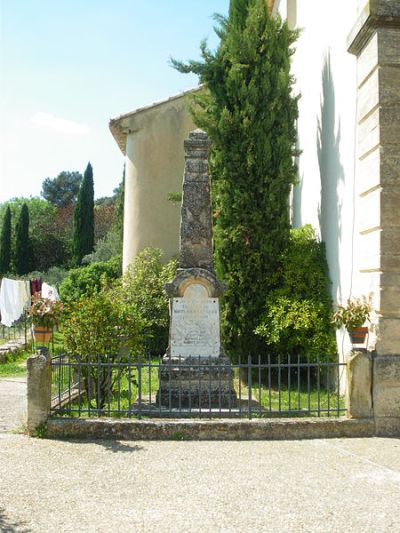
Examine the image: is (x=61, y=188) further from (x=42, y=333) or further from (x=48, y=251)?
(x=42, y=333)

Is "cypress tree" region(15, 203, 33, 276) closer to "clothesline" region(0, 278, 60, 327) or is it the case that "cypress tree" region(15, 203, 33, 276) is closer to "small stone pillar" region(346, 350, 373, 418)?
"clothesline" region(0, 278, 60, 327)

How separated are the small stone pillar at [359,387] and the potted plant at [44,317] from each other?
12.1 ft

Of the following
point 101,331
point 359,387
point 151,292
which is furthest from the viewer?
point 151,292

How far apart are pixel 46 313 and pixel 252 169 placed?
4.75 m

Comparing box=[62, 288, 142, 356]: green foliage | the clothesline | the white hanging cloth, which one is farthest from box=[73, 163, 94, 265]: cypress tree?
box=[62, 288, 142, 356]: green foliage

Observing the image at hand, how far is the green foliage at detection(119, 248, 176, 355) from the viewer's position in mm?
13781

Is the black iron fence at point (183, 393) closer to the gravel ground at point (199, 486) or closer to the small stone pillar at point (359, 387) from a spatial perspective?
the small stone pillar at point (359, 387)

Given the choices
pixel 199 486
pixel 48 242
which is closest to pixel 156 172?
pixel 199 486

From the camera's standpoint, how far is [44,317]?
23.4 feet

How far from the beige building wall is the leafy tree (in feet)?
147

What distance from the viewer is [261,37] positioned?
1018 cm

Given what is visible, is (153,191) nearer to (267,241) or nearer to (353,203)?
(267,241)

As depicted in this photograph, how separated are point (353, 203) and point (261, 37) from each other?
12.2 ft

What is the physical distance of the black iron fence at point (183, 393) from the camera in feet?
21.4
